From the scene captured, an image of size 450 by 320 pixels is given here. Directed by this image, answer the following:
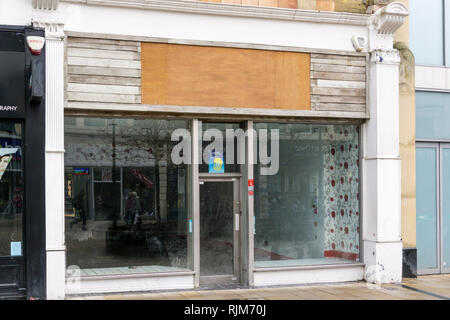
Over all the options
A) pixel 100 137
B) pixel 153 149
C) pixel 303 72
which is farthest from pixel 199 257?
pixel 303 72

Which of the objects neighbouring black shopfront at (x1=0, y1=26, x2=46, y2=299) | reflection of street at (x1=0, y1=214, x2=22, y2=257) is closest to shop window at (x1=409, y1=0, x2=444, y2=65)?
neighbouring black shopfront at (x1=0, y1=26, x2=46, y2=299)

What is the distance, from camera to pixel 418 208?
12.6 m

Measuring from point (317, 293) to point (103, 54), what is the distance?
18.5ft

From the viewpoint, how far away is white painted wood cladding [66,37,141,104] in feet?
32.9

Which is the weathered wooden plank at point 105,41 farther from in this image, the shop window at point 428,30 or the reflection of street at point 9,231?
the shop window at point 428,30

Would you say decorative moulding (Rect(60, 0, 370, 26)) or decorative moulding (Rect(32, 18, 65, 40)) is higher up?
decorative moulding (Rect(60, 0, 370, 26))

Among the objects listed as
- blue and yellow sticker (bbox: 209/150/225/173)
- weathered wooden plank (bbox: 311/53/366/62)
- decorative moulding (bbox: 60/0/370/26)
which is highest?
decorative moulding (bbox: 60/0/370/26)

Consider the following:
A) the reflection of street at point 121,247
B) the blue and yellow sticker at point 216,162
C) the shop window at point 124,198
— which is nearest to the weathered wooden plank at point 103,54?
the shop window at point 124,198

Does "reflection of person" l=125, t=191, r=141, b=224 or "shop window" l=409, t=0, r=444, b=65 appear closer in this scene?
"reflection of person" l=125, t=191, r=141, b=224

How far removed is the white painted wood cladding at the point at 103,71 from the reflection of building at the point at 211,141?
24 millimetres

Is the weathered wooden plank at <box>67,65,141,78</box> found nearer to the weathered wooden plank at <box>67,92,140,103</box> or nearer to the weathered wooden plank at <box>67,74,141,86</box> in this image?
the weathered wooden plank at <box>67,74,141,86</box>

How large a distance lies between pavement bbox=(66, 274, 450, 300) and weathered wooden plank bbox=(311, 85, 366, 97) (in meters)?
3.68

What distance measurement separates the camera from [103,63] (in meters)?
10.2

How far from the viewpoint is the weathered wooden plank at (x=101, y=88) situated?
32.9ft
